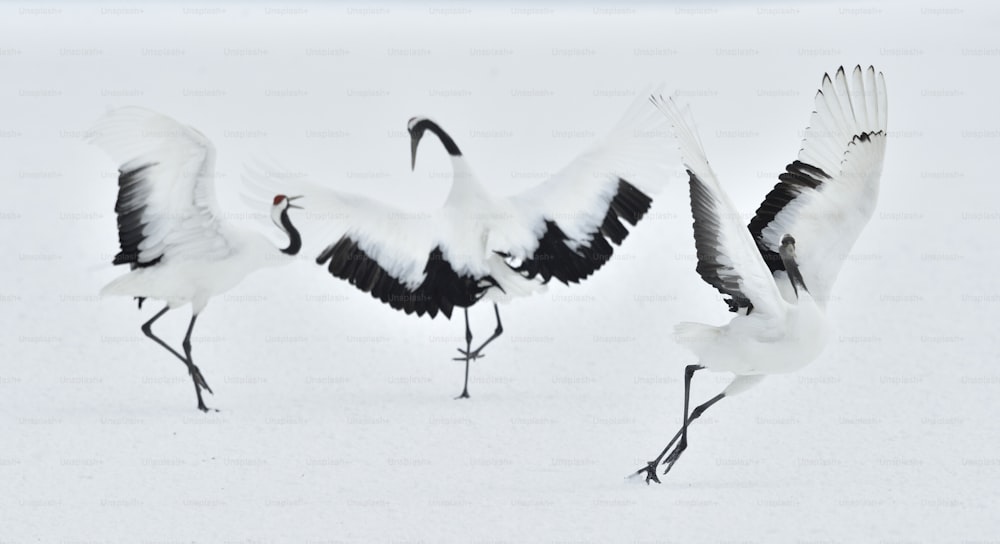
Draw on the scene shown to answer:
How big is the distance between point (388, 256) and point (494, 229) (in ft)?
2.38

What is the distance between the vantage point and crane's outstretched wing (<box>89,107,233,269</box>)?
24.6 feet

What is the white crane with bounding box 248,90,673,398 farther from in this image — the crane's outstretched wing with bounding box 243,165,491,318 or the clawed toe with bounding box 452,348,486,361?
the clawed toe with bounding box 452,348,486,361

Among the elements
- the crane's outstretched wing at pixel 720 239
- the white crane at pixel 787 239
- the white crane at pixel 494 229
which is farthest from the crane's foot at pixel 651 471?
the white crane at pixel 494 229

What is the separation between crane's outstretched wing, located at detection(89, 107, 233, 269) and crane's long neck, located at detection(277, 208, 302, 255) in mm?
381

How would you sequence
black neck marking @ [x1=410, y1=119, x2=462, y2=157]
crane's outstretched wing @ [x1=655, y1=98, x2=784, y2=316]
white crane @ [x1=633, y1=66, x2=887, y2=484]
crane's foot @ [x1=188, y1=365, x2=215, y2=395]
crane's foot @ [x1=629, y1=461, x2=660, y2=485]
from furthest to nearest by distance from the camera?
black neck marking @ [x1=410, y1=119, x2=462, y2=157] → crane's foot @ [x1=188, y1=365, x2=215, y2=395] → crane's foot @ [x1=629, y1=461, x2=660, y2=485] → white crane @ [x1=633, y1=66, x2=887, y2=484] → crane's outstretched wing @ [x1=655, y1=98, x2=784, y2=316]

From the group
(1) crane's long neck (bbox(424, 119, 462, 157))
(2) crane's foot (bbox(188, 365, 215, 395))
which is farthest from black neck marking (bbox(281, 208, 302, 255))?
(1) crane's long neck (bbox(424, 119, 462, 157))

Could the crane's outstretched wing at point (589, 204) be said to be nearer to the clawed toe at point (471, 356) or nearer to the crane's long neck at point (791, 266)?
the clawed toe at point (471, 356)

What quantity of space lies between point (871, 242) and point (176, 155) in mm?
7298

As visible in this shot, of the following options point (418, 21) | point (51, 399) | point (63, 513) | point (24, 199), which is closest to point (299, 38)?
point (418, 21)

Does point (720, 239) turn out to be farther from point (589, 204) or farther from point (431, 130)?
point (431, 130)

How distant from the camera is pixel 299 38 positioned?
1072 inches

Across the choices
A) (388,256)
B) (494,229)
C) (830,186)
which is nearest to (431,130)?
(494,229)

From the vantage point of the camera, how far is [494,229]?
8078 mm

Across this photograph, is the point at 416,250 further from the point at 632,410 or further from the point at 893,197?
the point at 893,197
